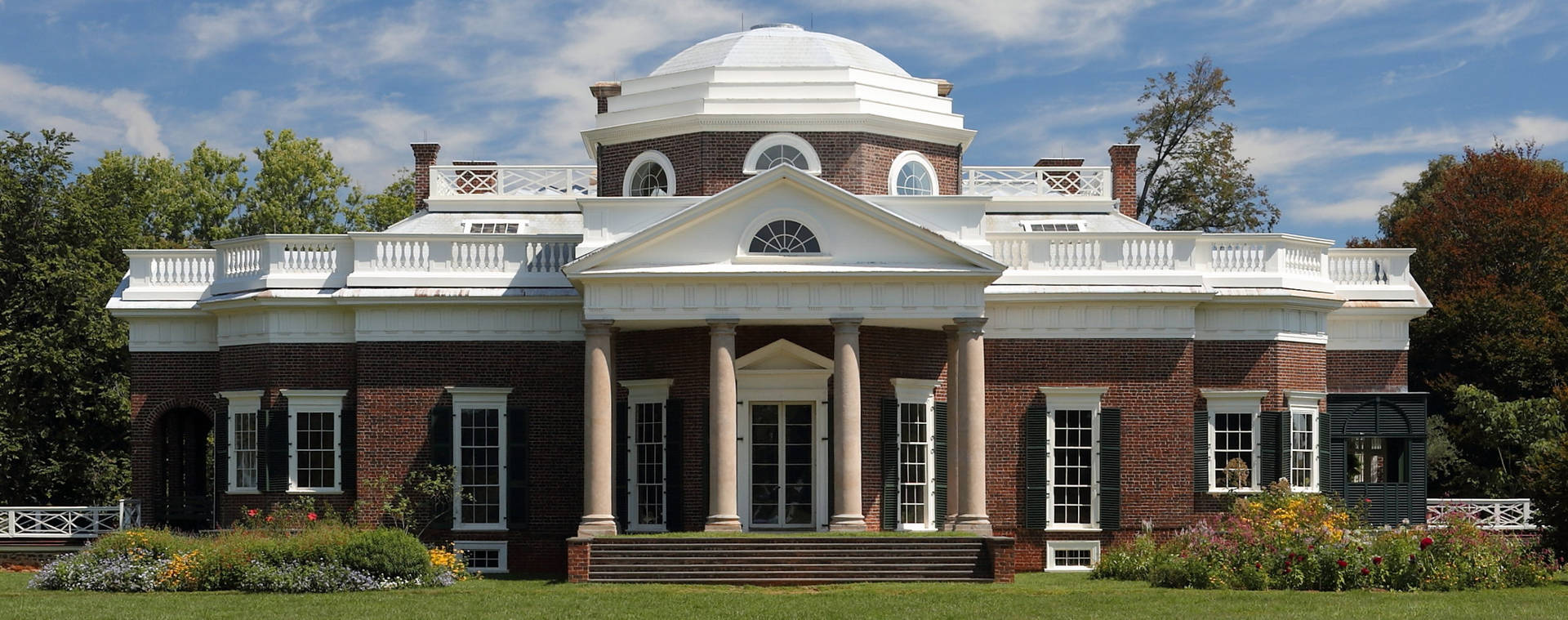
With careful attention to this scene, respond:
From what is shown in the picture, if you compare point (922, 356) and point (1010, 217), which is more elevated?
point (1010, 217)

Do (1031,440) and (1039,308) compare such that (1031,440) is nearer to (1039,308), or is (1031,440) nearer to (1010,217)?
(1039,308)

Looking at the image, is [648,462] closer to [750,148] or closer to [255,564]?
[750,148]

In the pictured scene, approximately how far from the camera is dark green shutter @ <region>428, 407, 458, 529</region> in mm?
35062

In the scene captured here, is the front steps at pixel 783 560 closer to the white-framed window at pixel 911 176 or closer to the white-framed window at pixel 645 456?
the white-framed window at pixel 645 456

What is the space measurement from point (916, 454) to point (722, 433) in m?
4.97

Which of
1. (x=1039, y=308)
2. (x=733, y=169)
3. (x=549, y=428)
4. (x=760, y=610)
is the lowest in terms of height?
(x=760, y=610)

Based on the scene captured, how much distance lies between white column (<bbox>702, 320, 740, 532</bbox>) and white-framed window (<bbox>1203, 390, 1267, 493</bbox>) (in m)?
9.64

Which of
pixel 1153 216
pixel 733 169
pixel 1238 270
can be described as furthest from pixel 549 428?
pixel 1153 216

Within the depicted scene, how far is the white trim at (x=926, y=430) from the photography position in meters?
35.0

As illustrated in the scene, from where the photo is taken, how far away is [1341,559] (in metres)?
28.1

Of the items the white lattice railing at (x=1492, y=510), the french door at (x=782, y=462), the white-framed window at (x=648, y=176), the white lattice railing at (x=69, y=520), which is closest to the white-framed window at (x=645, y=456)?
the french door at (x=782, y=462)

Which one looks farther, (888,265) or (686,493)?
(686,493)

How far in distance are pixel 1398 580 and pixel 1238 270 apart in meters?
9.14

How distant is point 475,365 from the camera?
3531 cm
